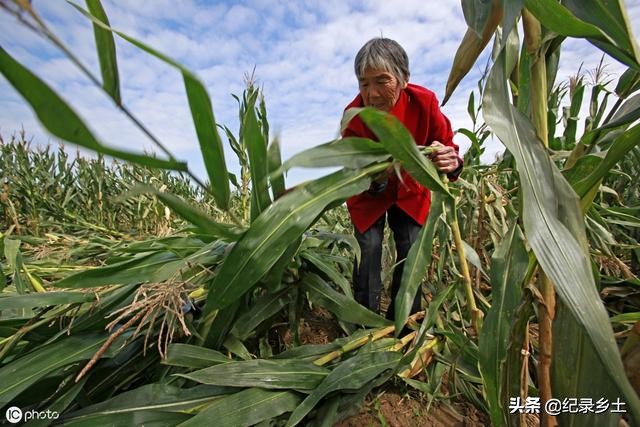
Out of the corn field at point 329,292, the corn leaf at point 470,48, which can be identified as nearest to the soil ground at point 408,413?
the corn field at point 329,292

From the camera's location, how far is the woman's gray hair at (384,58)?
37.9 inches

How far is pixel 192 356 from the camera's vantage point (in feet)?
2.23

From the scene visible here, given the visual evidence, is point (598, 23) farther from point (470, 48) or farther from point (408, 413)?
point (408, 413)

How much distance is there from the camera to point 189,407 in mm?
617

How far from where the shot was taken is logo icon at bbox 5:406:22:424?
0.56 metres

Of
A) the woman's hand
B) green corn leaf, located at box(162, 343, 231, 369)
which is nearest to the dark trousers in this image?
the woman's hand

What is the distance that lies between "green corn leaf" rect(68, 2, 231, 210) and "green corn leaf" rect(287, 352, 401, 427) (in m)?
0.45

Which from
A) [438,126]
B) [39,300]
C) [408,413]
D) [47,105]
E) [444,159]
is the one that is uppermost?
[438,126]

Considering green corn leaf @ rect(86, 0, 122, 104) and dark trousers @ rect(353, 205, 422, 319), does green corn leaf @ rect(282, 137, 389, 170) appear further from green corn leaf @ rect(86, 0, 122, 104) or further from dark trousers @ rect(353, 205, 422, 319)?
dark trousers @ rect(353, 205, 422, 319)

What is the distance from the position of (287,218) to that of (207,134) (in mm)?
176

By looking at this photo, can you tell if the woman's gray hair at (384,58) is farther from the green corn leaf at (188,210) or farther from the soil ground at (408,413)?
the soil ground at (408,413)

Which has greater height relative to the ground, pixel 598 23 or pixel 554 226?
pixel 598 23

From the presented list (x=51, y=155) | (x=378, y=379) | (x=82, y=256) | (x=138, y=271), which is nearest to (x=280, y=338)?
(x=378, y=379)

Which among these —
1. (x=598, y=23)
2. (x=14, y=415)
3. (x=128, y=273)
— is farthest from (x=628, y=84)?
(x=14, y=415)
